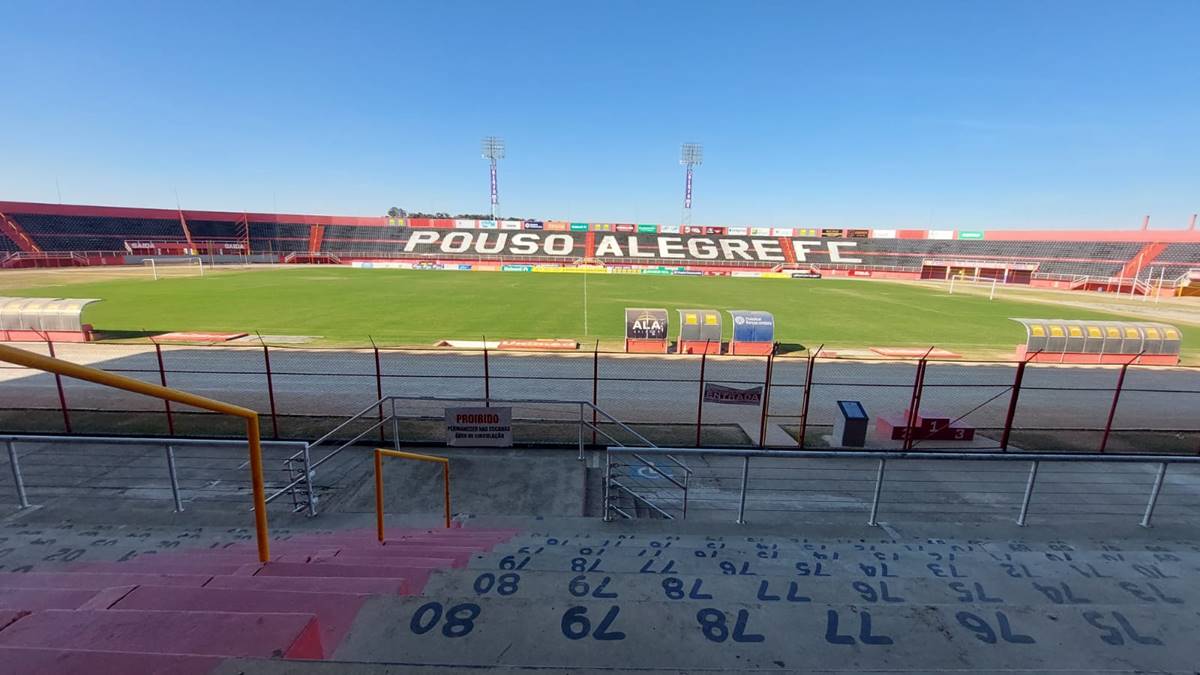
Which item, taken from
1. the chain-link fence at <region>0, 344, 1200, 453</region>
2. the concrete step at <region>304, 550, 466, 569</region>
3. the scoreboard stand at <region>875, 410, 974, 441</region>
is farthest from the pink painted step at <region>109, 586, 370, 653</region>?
the scoreboard stand at <region>875, 410, 974, 441</region>

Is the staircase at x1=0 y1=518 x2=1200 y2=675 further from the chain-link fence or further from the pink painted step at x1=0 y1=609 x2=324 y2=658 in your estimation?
the chain-link fence

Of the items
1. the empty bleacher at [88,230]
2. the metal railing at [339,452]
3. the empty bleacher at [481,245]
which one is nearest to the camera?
the metal railing at [339,452]

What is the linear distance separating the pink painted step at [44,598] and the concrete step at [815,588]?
6.09 ft

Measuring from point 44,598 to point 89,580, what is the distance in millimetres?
672

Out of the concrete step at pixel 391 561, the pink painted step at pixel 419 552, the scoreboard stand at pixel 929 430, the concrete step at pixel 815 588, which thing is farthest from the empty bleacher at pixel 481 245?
the concrete step at pixel 815 588

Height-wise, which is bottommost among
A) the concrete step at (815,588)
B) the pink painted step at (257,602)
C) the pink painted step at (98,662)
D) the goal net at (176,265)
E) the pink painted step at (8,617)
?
the goal net at (176,265)

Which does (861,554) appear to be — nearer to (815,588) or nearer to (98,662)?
(815,588)

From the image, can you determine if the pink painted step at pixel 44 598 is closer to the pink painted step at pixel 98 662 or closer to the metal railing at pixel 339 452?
the pink painted step at pixel 98 662

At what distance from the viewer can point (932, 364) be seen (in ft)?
63.8

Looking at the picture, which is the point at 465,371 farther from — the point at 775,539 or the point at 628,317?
the point at 775,539

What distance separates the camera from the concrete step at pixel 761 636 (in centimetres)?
234

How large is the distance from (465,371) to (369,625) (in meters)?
14.9

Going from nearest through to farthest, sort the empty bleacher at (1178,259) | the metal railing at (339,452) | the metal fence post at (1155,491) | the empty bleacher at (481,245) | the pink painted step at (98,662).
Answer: the pink painted step at (98,662)
the metal fence post at (1155,491)
the metal railing at (339,452)
the empty bleacher at (1178,259)
the empty bleacher at (481,245)

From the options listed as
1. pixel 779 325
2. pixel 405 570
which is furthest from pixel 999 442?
pixel 779 325
